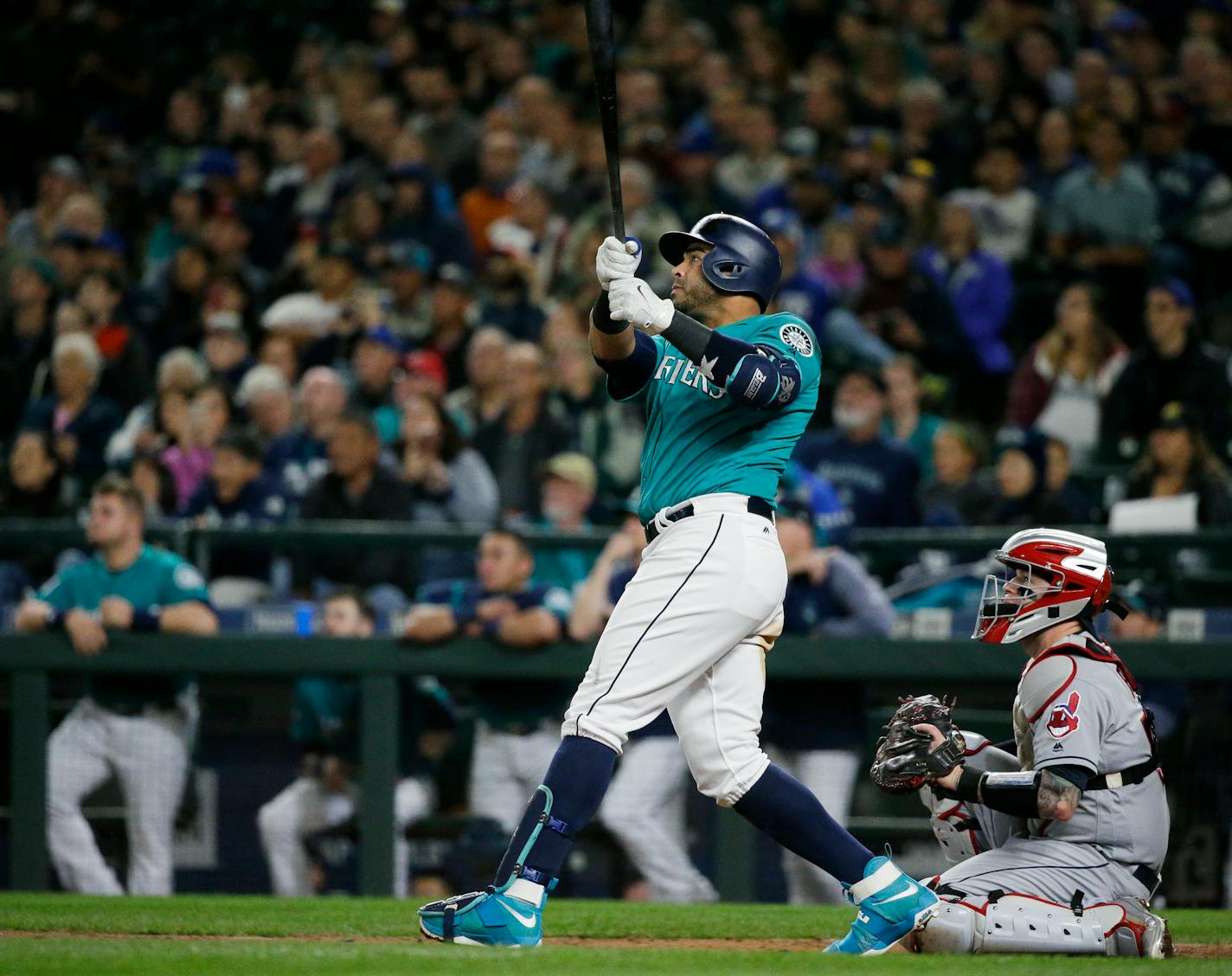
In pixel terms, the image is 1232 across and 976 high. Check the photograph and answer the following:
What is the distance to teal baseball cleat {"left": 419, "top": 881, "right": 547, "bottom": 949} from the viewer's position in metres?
4.09

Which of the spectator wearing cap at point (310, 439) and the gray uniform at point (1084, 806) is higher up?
the spectator wearing cap at point (310, 439)

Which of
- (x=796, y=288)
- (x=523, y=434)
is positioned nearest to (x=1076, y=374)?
(x=796, y=288)

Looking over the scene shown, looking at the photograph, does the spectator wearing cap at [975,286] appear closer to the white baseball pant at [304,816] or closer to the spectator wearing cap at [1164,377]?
the spectator wearing cap at [1164,377]

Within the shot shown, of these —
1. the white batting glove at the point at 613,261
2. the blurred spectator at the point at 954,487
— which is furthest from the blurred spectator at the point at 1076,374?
the white batting glove at the point at 613,261

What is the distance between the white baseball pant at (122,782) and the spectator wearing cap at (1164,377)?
449 centimetres

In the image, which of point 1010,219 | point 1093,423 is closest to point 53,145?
point 1010,219

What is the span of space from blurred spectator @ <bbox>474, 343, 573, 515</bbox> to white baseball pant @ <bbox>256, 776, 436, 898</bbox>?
2.21 m

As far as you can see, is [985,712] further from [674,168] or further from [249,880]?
[674,168]

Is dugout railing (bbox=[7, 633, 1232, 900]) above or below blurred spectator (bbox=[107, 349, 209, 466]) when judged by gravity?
below

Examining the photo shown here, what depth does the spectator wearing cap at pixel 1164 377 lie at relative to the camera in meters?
8.54

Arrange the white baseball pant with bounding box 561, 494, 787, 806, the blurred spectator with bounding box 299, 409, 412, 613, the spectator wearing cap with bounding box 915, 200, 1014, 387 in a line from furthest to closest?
the spectator wearing cap with bounding box 915, 200, 1014, 387, the blurred spectator with bounding box 299, 409, 412, 613, the white baseball pant with bounding box 561, 494, 787, 806

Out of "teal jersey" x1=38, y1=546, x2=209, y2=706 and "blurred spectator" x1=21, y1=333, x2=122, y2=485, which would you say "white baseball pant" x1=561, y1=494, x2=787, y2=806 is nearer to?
"teal jersey" x1=38, y1=546, x2=209, y2=706

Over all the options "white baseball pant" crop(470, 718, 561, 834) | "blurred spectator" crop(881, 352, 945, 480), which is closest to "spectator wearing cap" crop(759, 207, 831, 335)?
"blurred spectator" crop(881, 352, 945, 480)

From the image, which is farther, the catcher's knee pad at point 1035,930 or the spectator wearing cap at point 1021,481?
the spectator wearing cap at point 1021,481
